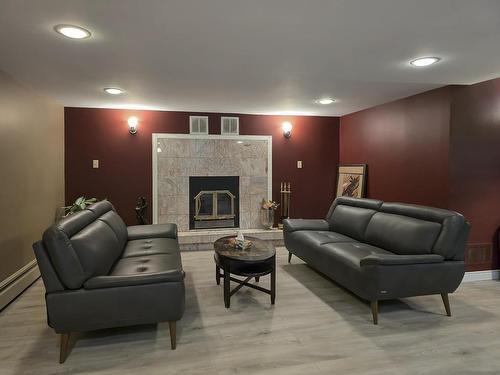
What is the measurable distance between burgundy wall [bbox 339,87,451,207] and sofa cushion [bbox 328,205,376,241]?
0.68 m

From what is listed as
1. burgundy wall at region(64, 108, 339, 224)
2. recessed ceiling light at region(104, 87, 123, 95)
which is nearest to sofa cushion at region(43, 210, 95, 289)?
recessed ceiling light at region(104, 87, 123, 95)

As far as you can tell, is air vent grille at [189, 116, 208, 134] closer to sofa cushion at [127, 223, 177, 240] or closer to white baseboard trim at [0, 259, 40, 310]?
sofa cushion at [127, 223, 177, 240]

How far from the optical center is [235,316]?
2939 mm

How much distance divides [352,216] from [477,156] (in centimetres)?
152

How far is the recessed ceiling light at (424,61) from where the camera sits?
2.71 metres

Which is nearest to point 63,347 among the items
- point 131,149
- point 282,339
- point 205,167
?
point 282,339

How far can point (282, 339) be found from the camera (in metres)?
2.55

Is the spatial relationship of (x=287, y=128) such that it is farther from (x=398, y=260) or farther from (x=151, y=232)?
(x=398, y=260)

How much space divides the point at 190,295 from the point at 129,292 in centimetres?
119

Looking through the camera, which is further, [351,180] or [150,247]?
A: [351,180]

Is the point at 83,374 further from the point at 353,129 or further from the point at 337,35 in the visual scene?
the point at 353,129

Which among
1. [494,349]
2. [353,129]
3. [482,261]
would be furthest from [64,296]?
[353,129]

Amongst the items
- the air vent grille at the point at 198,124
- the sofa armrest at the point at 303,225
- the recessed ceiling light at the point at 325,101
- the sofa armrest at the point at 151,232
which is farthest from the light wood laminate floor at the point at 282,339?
the air vent grille at the point at 198,124

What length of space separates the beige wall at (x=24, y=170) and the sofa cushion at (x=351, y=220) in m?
3.70
